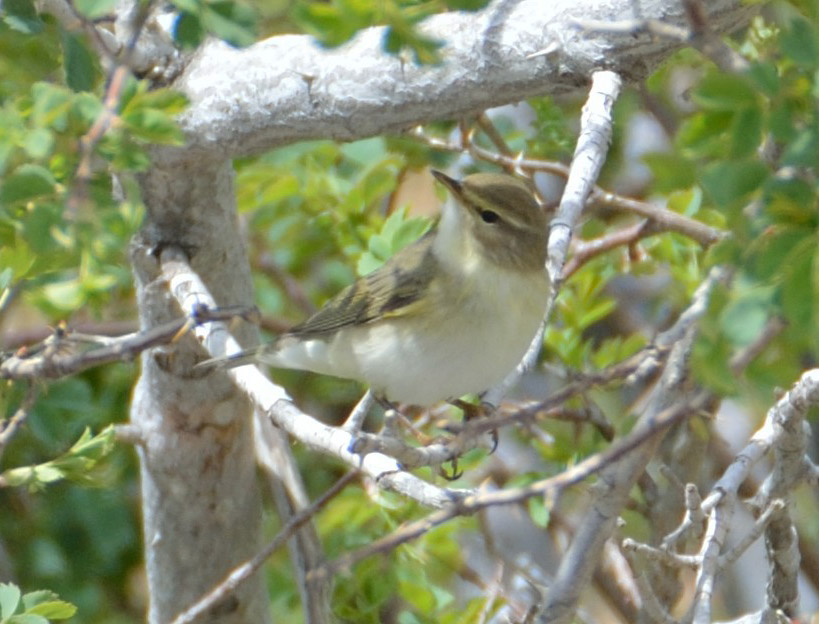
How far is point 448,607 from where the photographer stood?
3248 millimetres

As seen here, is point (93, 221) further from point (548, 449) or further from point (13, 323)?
point (13, 323)

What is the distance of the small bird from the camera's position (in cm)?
297

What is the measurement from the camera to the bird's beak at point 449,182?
3.08 m

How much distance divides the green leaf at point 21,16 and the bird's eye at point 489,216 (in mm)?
1264

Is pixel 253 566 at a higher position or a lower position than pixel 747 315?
lower

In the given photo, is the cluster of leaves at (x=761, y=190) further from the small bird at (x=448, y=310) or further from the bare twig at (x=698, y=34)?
the small bird at (x=448, y=310)

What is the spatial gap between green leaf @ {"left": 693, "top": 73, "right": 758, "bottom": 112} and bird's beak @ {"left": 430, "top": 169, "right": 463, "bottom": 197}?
1.66 m

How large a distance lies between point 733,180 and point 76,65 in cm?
129

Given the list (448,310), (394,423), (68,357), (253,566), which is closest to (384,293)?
(448,310)

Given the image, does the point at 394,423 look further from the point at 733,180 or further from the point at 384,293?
the point at 733,180

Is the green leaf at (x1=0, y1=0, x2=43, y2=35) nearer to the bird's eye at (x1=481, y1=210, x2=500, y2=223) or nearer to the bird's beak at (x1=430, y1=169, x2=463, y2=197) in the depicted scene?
the bird's beak at (x1=430, y1=169, x2=463, y2=197)

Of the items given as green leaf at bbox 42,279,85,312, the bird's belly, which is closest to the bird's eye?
the bird's belly

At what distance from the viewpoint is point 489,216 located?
124 inches

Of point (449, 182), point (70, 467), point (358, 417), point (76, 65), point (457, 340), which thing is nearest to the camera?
point (76, 65)
